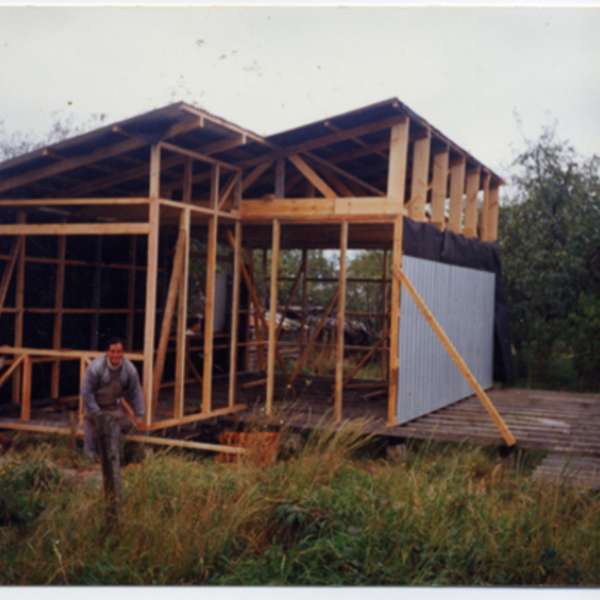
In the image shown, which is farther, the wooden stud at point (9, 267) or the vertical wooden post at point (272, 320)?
the wooden stud at point (9, 267)

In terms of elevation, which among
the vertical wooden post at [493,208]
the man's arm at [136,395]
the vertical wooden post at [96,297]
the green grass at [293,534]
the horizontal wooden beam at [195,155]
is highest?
the vertical wooden post at [493,208]

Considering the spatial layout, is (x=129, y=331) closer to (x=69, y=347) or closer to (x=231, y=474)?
(x=69, y=347)

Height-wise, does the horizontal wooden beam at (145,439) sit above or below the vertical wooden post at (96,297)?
below

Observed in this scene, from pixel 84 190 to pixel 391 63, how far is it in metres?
5.03

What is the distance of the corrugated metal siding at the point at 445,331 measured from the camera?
9398 mm

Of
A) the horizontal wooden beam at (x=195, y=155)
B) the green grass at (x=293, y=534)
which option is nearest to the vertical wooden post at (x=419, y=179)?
the horizontal wooden beam at (x=195, y=155)

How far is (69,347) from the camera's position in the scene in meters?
11.4

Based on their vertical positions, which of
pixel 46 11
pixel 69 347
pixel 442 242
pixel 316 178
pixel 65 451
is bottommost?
pixel 65 451

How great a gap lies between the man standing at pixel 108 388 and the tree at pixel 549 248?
10032 mm

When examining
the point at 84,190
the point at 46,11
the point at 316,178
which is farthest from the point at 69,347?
the point at 46,11

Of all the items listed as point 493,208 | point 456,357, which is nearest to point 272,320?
point 456,357

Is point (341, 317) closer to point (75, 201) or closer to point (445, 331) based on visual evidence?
point (445, 331)

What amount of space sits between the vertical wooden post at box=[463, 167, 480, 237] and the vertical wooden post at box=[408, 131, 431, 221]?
2.96 metres

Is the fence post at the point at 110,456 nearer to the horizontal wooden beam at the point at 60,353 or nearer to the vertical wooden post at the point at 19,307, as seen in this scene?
the horizontal wooden beam at the point at 60,353
